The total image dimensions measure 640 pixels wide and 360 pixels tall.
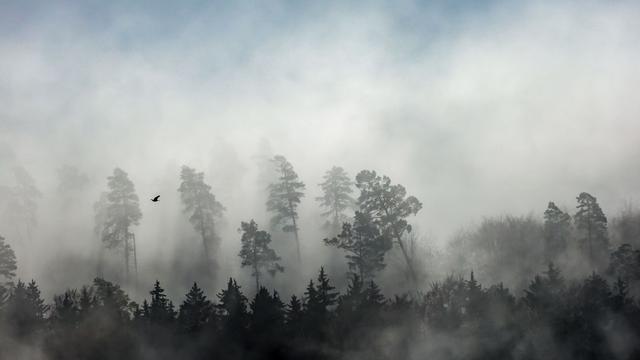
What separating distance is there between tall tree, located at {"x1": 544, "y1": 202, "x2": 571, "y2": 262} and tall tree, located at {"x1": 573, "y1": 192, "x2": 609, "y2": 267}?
2.26m

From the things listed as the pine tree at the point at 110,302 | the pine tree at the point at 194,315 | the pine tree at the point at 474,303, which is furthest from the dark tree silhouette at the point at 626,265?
the pine tree at the point at 110,302

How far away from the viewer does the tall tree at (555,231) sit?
67.8 metres

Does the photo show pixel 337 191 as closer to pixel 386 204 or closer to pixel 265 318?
pixel 386 204

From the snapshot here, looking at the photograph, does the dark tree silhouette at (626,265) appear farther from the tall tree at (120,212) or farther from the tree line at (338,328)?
the tall tree at (120,212)

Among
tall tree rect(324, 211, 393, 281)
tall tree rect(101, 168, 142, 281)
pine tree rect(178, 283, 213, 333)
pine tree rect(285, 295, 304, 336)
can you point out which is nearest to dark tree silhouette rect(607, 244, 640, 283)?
tall tree rect(324, 211, 393, 281)

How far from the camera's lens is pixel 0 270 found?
55.5 m

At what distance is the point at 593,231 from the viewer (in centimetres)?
6544

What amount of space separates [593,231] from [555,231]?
4277mm

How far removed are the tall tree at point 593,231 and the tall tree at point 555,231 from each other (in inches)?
88.8

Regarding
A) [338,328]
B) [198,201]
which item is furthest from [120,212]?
[338,328]

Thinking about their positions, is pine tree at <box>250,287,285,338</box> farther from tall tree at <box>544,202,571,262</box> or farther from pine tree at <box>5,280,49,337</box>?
tall tree at <box>544,202,571,262</box>

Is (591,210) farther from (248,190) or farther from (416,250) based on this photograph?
(248,190)

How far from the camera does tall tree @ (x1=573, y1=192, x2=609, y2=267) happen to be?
6475 cm

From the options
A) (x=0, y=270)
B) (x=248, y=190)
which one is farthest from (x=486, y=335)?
(x=248, y=190)
